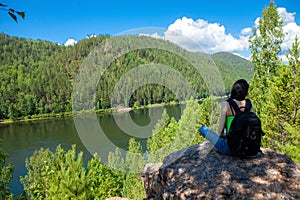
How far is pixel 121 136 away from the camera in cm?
3994

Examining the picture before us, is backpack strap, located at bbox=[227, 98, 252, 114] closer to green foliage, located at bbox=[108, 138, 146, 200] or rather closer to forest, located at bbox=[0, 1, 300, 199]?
forest, located at bbox=[0, 1, 300, 199]

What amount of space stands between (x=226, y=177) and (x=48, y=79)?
13336cm

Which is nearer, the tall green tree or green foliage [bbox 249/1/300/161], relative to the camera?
green foliage [bbox 249/1/300/161]

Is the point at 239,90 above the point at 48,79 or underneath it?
underneath

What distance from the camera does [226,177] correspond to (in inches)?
147

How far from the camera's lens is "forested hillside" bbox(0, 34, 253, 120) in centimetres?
6499

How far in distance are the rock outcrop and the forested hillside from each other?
33.9m

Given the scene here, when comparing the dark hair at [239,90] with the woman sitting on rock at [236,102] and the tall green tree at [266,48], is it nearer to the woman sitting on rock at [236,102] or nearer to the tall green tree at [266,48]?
the woman sitting on rock at [236,102]

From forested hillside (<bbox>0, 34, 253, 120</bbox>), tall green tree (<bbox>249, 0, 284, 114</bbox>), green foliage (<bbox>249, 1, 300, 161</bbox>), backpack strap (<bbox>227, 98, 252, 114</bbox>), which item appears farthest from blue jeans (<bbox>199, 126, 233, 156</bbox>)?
forested hillside (<bbox>0, 34, 253, 120</bbox>)

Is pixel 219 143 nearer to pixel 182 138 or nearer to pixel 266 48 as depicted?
pixel 182 138

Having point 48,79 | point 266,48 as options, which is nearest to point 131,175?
point 266,48

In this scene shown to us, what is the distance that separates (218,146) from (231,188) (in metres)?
1.04

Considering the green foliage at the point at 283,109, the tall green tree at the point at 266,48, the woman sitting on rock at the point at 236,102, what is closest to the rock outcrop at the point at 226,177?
the woman sitting on rock at the point at 236,102

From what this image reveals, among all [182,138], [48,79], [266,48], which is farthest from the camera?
[48,79]
